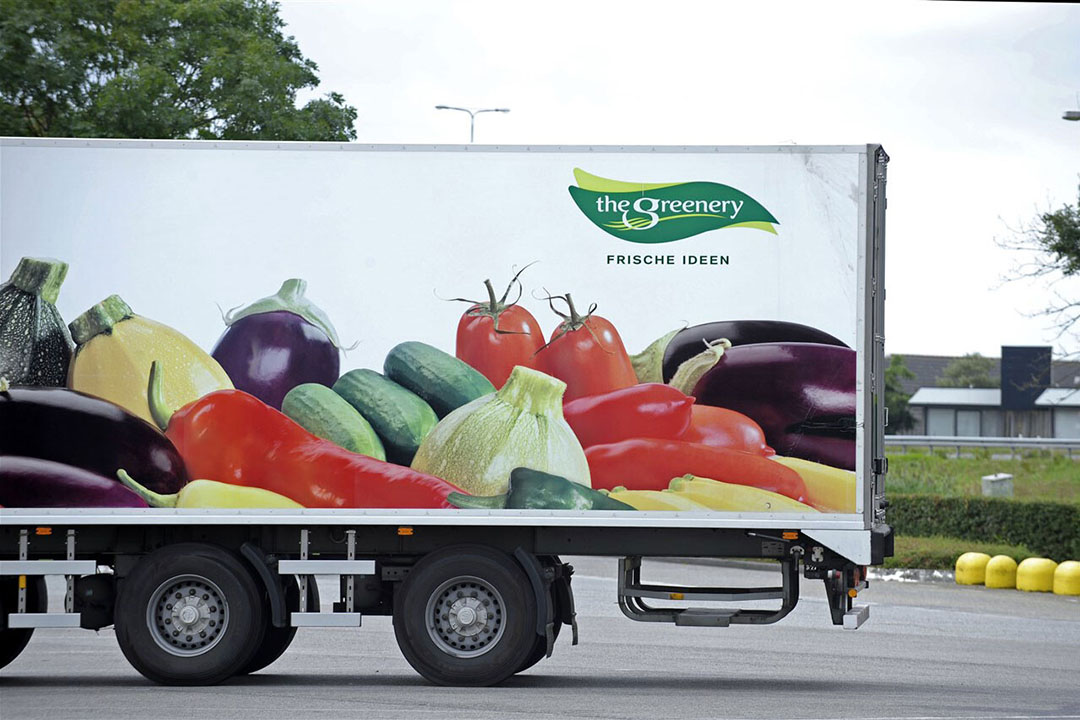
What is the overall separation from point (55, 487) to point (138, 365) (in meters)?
1.11

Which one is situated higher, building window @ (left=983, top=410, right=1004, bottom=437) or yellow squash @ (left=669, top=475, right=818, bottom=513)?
yellow squash @ (left=669, top=475, right=818, bottom=513)

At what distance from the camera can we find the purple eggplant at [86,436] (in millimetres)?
11109

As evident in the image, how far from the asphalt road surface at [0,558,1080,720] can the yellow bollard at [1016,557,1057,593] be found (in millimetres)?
3203

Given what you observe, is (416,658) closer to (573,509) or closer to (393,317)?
(573,509)

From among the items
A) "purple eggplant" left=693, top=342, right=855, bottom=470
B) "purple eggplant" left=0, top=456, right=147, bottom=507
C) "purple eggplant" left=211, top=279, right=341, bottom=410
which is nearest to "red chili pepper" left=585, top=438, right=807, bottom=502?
"purple eggplant" left=693, top=342, right=855, bottom=470

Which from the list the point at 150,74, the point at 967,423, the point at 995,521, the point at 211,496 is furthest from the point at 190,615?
the point at 967,423

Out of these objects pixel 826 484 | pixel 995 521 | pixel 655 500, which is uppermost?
A: pixel 826 484

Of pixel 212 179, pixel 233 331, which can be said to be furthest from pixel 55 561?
pixel 212 179

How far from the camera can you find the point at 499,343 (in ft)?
36.4

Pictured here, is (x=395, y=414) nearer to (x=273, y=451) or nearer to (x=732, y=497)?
(x=273, y=451)

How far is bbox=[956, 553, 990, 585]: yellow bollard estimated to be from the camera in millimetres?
22891

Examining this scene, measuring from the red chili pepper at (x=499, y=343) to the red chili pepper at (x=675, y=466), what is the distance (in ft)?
2.79

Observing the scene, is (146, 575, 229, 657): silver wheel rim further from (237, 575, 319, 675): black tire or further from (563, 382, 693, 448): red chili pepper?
(563, 382, 693, 448): red chili pepper

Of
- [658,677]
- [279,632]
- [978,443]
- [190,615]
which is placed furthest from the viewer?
[978,443]
